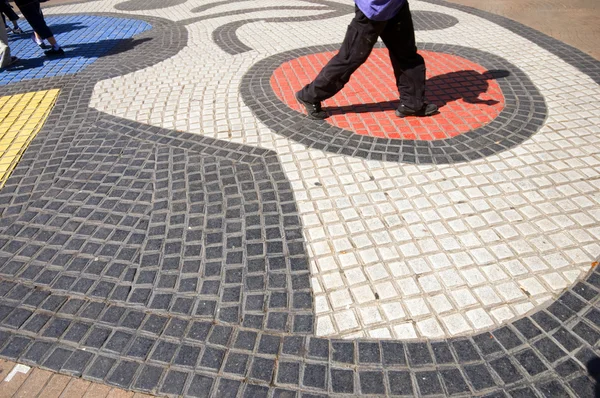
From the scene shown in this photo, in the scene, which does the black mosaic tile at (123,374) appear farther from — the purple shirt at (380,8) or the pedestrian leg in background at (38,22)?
the pedestrian leg in background at (38,22)

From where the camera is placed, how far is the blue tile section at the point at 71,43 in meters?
7.11

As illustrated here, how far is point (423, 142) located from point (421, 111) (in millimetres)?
669

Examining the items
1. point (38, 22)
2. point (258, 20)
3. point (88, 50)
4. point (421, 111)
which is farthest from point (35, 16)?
point (421, 111)

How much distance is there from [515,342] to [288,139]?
10.1 feet

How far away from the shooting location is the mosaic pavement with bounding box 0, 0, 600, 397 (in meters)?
2.49

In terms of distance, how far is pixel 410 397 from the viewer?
228 centimetres

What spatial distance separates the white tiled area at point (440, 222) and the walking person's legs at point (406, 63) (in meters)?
1.12

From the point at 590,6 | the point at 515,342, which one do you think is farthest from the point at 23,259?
the point at 590,6

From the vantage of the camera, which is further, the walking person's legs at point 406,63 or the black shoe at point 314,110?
the black shoe at point 314,110

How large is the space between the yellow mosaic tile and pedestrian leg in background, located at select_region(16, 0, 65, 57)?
197 centimetres

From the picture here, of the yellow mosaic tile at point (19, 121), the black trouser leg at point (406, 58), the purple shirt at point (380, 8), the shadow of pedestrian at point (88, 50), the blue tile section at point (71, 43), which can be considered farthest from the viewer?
the shadow of pedestrian at point (88, 50)

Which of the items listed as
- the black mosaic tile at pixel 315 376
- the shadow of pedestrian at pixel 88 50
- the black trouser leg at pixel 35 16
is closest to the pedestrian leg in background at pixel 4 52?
the shadow of pedestrian at pixel 88 50

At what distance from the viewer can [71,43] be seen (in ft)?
27.6

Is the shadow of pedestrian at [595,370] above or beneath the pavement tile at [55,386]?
beneath
